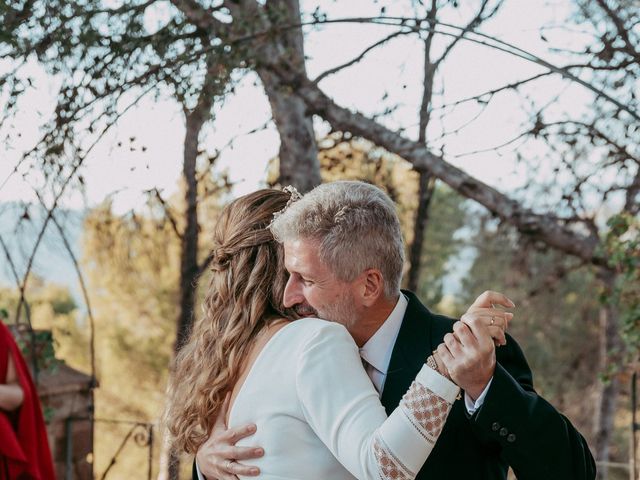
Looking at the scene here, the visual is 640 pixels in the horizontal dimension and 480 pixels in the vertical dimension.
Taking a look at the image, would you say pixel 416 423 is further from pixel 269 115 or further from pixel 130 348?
pixel 130 348

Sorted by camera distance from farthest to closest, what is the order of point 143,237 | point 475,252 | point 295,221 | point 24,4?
point 475,252, point 143,237, point 24,4, point 295,221

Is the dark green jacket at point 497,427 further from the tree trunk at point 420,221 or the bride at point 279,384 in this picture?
the tree trunk at point 420,221

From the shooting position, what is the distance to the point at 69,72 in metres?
3.61

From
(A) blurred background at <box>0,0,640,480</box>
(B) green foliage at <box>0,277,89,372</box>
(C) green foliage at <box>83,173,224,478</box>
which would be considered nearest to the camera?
(A) blurred background at <box>0,0,640,480</box>

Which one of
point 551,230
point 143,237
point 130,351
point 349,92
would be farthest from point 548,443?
point 130,351

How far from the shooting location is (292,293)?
1822mm

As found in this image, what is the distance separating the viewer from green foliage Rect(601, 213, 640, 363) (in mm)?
4441

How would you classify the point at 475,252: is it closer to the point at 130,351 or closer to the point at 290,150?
the point at 130,351

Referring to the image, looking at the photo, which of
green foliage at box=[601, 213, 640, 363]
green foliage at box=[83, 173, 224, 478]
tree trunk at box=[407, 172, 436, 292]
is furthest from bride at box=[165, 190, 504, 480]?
green foliage at box=[83, 173, 224, 478]

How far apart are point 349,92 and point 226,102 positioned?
4.05ft

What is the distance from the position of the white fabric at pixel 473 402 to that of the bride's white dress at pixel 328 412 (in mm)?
80

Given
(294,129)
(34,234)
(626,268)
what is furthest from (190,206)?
(626,268)

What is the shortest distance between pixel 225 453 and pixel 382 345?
15.4 inches

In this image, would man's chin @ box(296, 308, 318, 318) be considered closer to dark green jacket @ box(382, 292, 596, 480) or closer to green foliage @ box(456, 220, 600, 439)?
dark green jacket @ box(382, 292, 596, 480)
